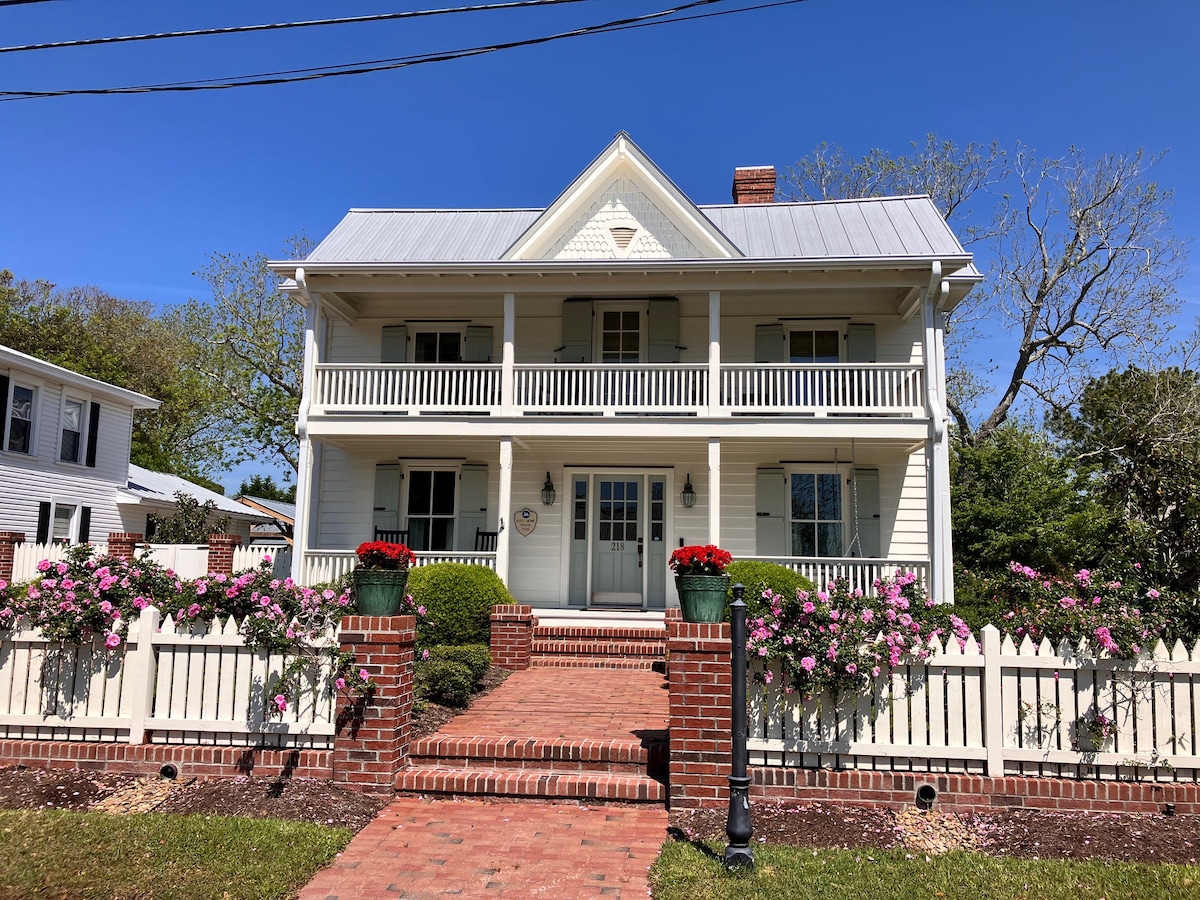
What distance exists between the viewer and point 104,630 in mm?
5953

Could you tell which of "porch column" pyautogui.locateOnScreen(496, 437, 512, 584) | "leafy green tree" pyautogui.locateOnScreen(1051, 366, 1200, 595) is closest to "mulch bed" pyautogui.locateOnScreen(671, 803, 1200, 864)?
"leafy green tree" pyautogui.locateOnScreen(1051, 366, 1200, 595)

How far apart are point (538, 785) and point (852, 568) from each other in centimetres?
836

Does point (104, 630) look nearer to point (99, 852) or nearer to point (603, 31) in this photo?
point (99, 852)

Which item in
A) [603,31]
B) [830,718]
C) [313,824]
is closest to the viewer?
[313,824]

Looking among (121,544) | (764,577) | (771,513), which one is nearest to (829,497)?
(771,513)

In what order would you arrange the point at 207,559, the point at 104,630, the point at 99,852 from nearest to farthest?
the point at 99,852 < the point at 104,630 < the point at 207,559

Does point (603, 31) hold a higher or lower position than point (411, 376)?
higher

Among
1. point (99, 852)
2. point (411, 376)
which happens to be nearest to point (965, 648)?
point (99, 852)

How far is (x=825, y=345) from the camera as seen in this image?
1423cm

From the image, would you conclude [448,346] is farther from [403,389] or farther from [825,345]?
[825,345]

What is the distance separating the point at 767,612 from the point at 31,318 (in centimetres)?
3469

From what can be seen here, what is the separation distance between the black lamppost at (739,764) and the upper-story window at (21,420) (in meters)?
18.4

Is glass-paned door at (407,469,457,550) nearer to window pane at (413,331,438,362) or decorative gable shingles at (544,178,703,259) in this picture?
window pane at (413,331,438,362)

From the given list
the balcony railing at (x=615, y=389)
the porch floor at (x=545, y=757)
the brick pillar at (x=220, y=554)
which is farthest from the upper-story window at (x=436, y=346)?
the porch floor at (x=545, y=757)
